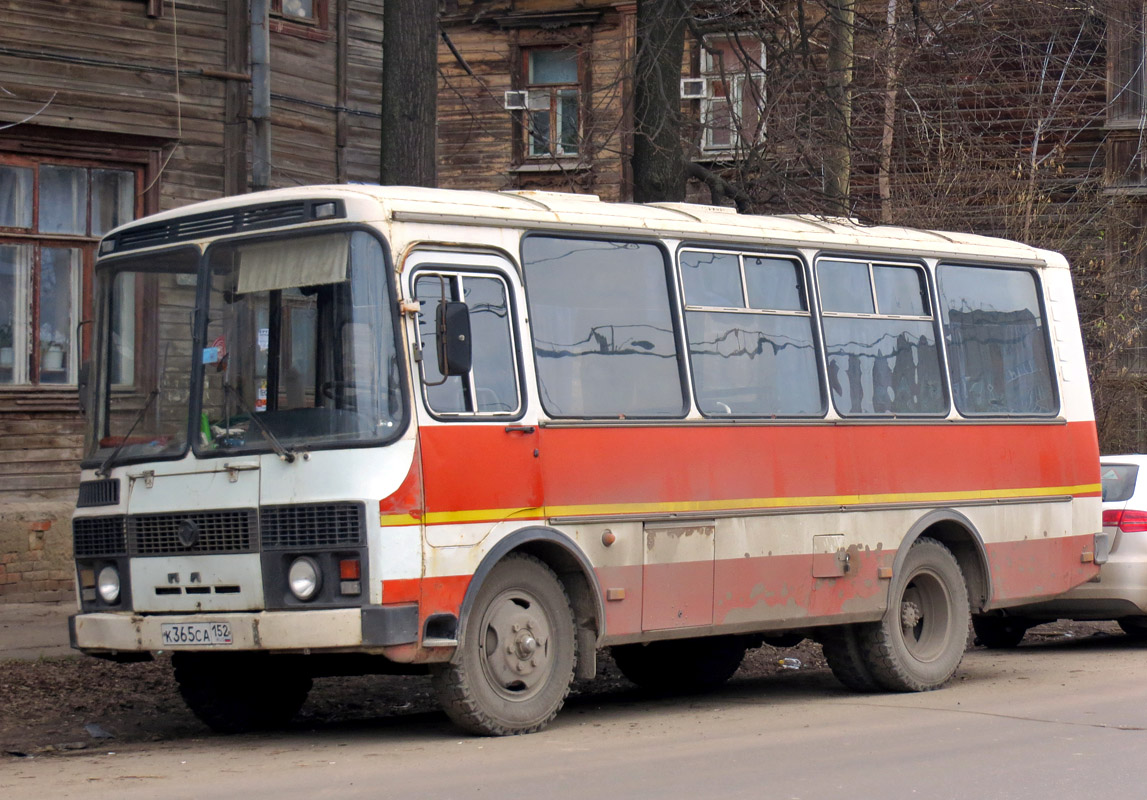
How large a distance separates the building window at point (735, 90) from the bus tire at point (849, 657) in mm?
6216

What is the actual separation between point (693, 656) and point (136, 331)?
4.53 metres

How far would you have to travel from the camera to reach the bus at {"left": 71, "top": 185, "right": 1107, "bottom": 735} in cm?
851

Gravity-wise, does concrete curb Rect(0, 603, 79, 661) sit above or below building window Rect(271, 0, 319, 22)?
below

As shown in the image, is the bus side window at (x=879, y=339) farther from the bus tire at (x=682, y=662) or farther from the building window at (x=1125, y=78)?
the building window at (x=1125, y=78)

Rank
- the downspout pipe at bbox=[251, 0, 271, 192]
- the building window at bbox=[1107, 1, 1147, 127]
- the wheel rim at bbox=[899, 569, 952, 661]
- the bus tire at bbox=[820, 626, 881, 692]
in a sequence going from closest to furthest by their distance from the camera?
the bus tire at bbox=[820, 626, 881, 692], the wheel rim at bbox=[899, 569, 952, 661], the downspout pipe at bbox=[251, 0, 271, 192], the building window at bbox=[1107, 1, 1147, 127]

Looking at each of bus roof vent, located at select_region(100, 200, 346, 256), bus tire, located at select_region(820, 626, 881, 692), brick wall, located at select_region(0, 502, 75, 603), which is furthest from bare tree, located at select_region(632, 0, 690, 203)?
brick wall, located at select_region(0, 502, 75, 603)

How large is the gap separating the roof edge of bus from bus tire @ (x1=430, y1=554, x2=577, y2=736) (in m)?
1.84

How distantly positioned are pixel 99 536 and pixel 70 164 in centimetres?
831

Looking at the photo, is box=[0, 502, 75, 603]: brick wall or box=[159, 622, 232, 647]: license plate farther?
box=[0, 502, 75, 603]: brick wall

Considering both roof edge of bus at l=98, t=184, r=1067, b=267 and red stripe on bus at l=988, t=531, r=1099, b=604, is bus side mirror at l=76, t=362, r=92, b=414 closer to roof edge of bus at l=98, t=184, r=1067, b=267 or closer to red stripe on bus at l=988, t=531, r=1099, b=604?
roof edge of bus at l=98, t=184, r=1067, b=267

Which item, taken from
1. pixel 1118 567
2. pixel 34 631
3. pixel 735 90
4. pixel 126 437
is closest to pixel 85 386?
pixel 126 437

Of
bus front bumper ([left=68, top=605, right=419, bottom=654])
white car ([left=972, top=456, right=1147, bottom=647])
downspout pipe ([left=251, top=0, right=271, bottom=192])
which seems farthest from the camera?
downspout pipe ([left=251, top=0, right=271, bottom=192])

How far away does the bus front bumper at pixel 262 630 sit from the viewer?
8.23 m

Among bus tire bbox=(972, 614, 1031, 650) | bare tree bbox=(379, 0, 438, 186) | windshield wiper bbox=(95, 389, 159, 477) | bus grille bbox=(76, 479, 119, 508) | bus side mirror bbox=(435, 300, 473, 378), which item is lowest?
bus tire bbox=(972, 614, 1031, 650)
